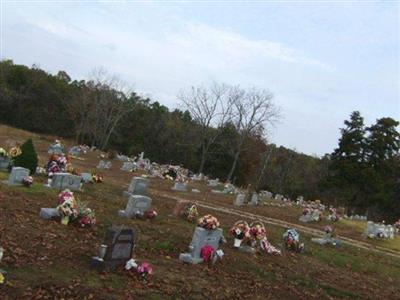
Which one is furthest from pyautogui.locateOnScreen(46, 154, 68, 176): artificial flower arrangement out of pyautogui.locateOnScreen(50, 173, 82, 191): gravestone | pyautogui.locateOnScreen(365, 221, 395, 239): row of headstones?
pyautogui.locateOnScreen(365, 221, 395, 239): row of headstones

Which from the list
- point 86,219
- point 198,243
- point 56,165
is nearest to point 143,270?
point 198,243

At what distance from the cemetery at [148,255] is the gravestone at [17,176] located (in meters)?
0.04

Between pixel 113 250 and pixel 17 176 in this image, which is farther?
pixel 17 176

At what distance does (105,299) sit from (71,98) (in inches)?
2449

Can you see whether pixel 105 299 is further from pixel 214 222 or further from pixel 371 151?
pixel 371 151

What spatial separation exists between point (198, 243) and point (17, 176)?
7836mm

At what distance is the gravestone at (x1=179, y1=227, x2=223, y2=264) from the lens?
12.6 meters

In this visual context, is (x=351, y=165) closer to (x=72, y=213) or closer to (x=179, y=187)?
(x=179, y=187)

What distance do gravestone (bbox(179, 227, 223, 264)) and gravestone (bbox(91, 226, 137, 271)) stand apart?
257 centimetres

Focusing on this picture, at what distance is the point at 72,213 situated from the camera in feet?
43.2

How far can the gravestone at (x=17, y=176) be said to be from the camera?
1766 cm

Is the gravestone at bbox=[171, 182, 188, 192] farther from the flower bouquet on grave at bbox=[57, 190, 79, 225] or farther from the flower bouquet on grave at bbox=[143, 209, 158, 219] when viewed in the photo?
the flower bouquet on grave at bbox=[57, 190, 79, 225]

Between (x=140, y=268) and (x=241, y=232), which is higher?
(x=241, y=232)

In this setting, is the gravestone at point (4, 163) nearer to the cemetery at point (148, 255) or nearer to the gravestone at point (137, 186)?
the cemetery at point (148, 255)
